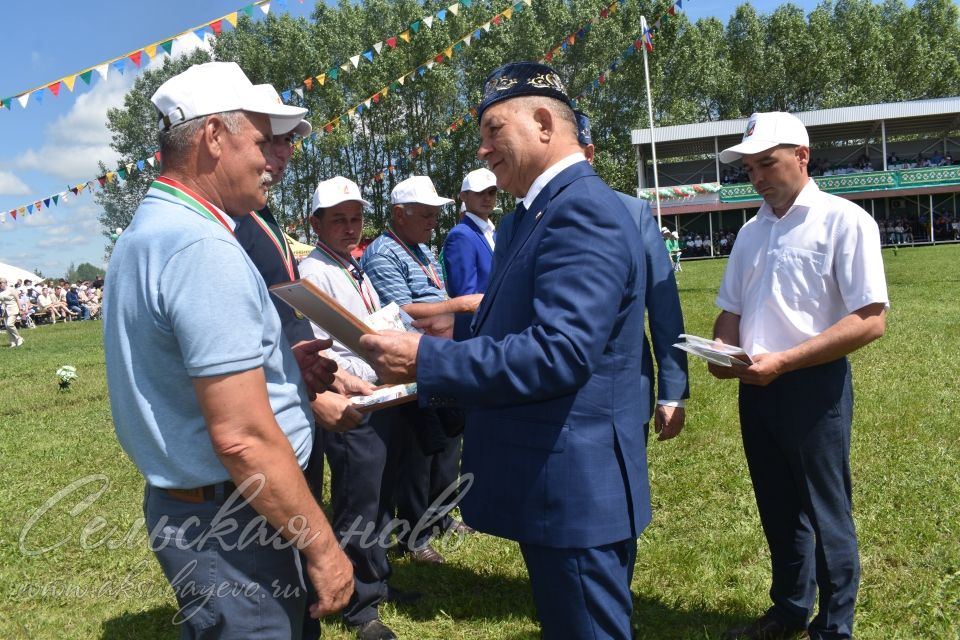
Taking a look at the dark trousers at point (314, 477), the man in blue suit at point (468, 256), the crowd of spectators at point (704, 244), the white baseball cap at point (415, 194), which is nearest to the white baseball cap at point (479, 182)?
the man in blue suit at point (468, 256)

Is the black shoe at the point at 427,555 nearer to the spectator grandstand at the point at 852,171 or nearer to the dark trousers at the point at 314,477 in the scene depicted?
the dark trousers at the point at 314,477

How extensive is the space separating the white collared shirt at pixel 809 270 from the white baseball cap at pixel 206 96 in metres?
2.11

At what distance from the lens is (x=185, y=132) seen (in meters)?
1.80

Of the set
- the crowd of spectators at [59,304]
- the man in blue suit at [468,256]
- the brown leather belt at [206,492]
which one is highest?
the man in blue suit at [468,256]

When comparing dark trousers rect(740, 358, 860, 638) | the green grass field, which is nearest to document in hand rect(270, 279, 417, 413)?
dark trousers rect(740, 358, 860, 638)

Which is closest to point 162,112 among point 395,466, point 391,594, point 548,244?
point 548,244

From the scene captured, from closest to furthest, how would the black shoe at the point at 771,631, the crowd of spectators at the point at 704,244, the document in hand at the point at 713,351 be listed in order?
the document in hand at the point at 713,351, the black shoe at the point at 771,631, the crowd of spectators at the point at 704,244

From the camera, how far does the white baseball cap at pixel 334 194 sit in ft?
12.7

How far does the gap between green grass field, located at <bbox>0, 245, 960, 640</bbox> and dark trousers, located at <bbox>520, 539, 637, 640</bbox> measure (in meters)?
1.62

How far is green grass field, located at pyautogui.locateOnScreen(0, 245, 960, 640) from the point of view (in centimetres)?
370

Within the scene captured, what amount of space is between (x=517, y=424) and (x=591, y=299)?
0.43m

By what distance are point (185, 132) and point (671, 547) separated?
3564 millimetres

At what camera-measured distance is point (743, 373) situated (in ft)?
9.57

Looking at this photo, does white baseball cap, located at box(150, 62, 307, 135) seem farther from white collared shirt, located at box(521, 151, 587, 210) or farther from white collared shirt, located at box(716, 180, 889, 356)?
white collared shirt, located at box(716, 180, 889, 356)
